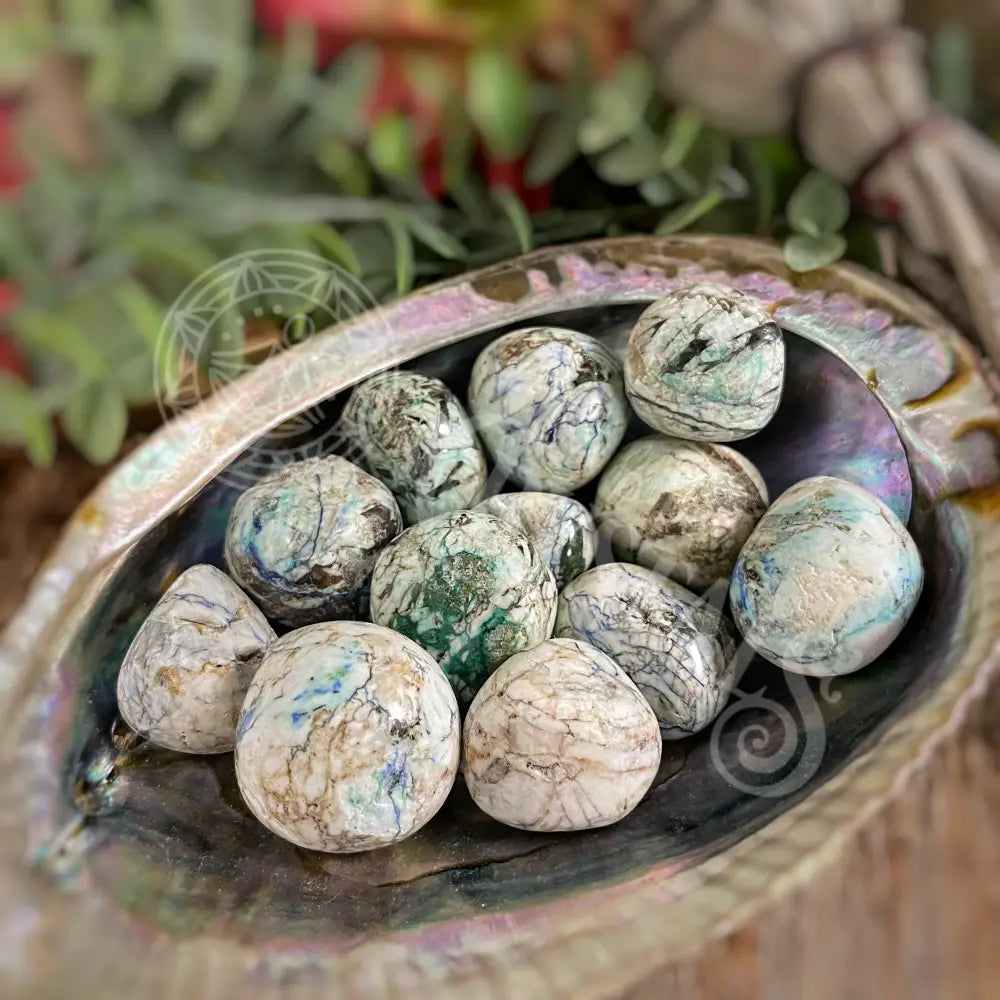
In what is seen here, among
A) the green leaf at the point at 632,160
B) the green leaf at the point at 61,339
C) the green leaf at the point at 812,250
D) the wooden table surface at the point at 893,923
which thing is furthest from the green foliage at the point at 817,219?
Result: the green leaf at the point at 61,339

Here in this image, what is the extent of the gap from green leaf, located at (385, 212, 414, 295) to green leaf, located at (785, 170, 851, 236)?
0.27 meters

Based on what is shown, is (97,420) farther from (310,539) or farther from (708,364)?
(708,364)

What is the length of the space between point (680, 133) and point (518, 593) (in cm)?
35

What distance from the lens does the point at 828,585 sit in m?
0.39

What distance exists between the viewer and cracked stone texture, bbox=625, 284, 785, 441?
43 centimetres

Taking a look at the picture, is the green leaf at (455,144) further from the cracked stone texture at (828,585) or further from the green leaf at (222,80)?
the cracked stone texture at (828,585)

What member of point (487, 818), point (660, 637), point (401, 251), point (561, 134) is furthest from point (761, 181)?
Result: point (487, 818)

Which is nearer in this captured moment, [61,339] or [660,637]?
[660,637]

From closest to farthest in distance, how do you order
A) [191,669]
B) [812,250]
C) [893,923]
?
[893,923], [191,669], [812,250]

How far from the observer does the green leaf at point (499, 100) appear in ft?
1.51

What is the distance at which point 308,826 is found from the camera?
0.35 m

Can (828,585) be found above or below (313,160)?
below

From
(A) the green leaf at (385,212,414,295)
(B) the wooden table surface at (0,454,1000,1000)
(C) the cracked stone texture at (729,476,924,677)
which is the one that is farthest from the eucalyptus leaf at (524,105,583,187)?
(B) the wooden table surface at (0,454,1000,1000)

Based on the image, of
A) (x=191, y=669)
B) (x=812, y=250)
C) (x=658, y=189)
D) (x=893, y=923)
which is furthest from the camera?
(x=658, y=189)
